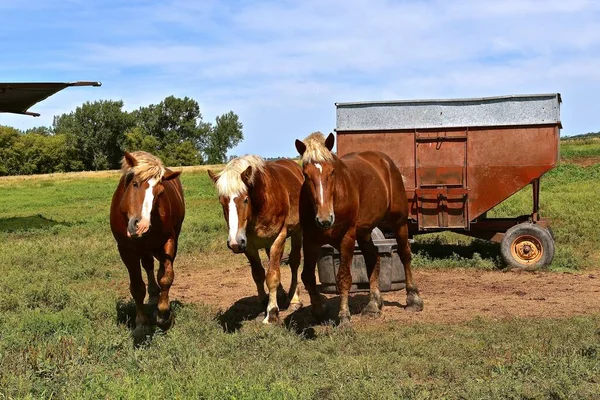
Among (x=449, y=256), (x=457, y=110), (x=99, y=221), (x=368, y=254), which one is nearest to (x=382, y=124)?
(x=457, y=110)

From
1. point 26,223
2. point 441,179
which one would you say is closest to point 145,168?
point 441,179

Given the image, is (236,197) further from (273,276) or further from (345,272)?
(345,272)

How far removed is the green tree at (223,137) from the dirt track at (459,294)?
69079 millimetres

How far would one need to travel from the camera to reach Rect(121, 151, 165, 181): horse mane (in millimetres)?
6090

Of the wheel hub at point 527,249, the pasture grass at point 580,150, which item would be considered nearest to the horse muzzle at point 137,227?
the wheel hub at point 527,249

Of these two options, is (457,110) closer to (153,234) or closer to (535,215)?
(535,215)

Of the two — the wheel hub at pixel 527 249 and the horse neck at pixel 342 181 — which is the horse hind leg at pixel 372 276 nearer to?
the horse neck at pixel 342 181

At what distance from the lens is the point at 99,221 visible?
19375mm

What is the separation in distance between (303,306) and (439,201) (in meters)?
3.80

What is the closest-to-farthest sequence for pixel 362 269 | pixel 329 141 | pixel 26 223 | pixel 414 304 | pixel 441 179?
pixel 329 141 → pixel 414 304 → pixel 362 269 → pixel 441 179 → pixel 26 223

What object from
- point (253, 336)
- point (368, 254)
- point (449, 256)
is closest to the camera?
point (253, 336)

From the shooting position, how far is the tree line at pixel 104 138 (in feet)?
238

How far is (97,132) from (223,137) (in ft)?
57.1

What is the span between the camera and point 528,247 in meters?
10.6
